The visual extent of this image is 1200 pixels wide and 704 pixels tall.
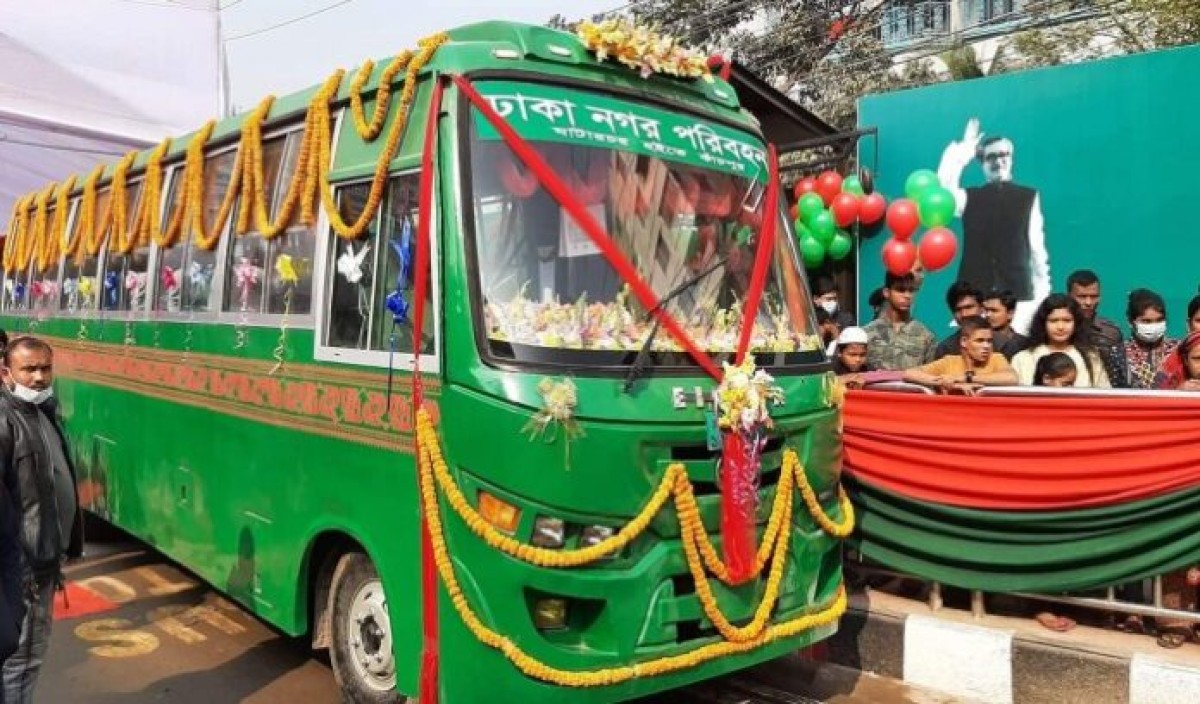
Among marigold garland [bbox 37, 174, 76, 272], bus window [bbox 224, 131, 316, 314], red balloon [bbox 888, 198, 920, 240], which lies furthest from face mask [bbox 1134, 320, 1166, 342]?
marigold garland [bbox 37, 174, 76, 272]

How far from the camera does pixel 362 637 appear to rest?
4.16 m

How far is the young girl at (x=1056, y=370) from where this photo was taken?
16.5 feet

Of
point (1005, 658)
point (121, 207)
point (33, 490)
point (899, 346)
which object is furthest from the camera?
point (121, 207)

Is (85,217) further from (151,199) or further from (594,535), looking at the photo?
(594,535)

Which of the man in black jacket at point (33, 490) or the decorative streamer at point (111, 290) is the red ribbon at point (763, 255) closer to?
the man in black jacket at point (33, 490)

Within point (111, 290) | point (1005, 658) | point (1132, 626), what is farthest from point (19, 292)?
point (1132, 626)

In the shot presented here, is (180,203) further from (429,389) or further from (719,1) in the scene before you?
(719,1)

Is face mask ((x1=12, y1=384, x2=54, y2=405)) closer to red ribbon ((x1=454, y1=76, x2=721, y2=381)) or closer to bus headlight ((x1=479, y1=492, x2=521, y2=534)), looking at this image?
bus headlight ((x1=479, y1=492, x2=521, y2=534))

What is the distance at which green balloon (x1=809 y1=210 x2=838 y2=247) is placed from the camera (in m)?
10.5

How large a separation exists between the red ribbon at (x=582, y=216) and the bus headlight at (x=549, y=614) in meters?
0.98

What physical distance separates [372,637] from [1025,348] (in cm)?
396

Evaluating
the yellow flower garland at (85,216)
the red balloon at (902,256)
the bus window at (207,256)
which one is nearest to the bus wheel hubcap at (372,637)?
the bus window at (207,256)

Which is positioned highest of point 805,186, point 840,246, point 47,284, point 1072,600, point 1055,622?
point 805,186

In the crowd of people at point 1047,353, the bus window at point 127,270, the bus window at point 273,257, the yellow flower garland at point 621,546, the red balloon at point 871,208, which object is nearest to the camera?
the yellow flower garland at point 621,546
